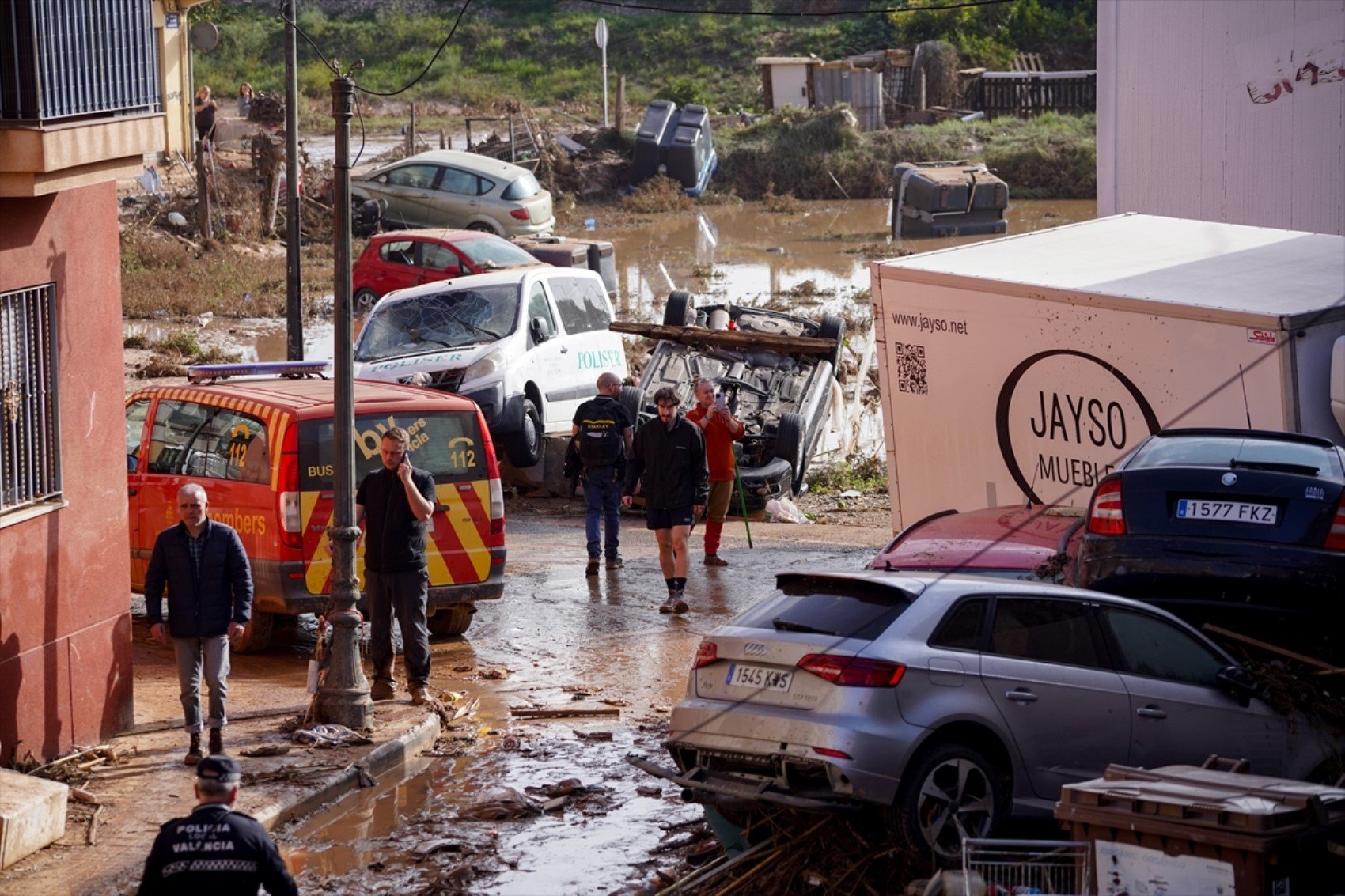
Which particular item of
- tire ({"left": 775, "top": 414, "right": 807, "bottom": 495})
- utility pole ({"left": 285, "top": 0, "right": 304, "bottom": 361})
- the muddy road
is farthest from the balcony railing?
tire ({"left": 775, "top": 414, "right": 807, "bottom": 495})

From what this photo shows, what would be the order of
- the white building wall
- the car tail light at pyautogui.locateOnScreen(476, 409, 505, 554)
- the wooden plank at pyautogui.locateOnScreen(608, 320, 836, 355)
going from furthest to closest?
the wooden plank at pyautogui.locateOnScreen(608, 320, 836, 355)
the white building wall
the car tail light at pyautogui.locateOnScreen(476, 409, 505, 554)

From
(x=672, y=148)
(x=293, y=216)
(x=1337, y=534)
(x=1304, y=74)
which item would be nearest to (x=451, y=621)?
(x=1337, y=534)

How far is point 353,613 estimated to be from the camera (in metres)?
10.5

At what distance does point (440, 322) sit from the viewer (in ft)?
63.2

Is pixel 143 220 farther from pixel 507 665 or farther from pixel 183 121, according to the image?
pixel 507 665

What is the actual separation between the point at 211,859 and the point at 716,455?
10305 millimetres

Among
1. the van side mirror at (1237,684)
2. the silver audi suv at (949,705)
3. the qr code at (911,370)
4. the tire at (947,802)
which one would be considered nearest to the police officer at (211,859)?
the silver audi suv at (949,705)

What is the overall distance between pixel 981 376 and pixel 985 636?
5.43m

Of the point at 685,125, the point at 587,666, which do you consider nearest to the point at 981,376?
the point at 587,666

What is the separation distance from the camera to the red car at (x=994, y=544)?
32.2 ft

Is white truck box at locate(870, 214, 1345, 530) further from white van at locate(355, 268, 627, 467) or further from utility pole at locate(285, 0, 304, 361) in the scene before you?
utility pole at locate(285, 0, 304, 361)

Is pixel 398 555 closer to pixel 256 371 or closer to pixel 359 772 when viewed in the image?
pixel 359 772

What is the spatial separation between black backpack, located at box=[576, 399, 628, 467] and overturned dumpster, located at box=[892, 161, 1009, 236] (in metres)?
24.6

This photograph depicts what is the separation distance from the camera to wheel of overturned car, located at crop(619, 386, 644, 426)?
722 inches
